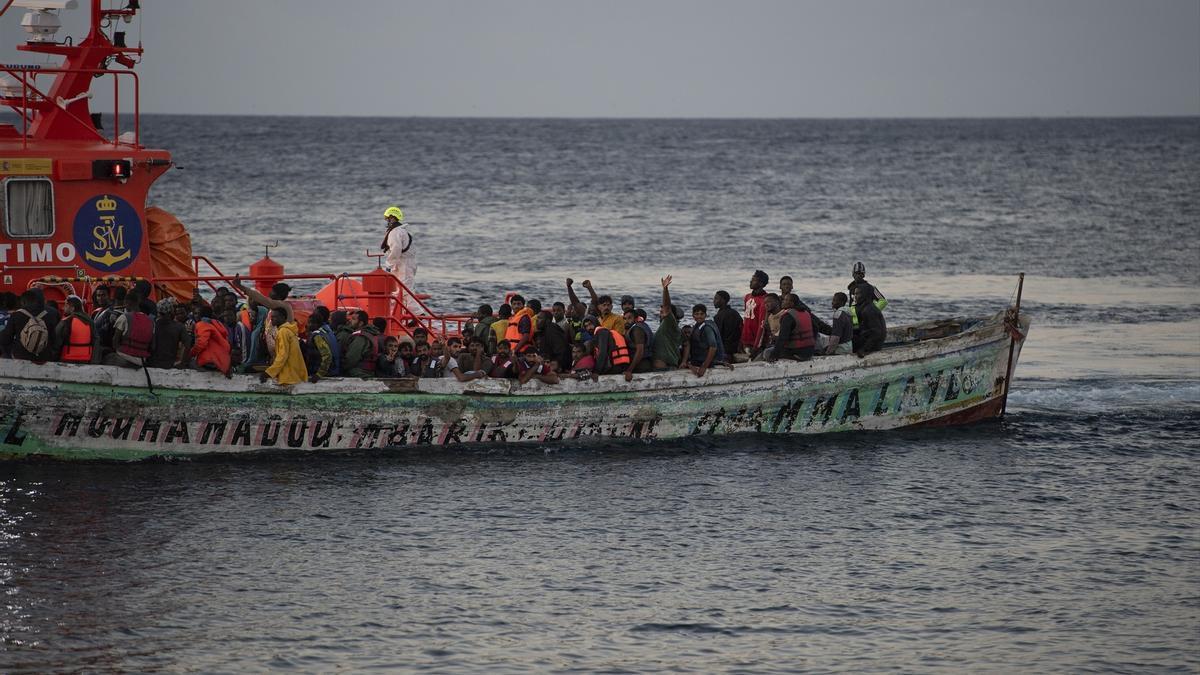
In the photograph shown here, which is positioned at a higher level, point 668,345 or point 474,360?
point 668,345

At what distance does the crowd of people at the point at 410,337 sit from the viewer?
1770 centimetres

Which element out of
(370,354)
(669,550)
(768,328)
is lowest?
(669,550)

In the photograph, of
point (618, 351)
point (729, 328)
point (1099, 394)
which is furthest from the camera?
point (1099, 394)

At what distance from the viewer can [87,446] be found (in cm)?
1798

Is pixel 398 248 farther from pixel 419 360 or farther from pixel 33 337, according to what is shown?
pixel 33 337

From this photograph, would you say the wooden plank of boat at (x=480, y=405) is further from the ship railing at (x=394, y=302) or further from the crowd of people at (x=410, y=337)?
the ship railing at (x=394, y=302)

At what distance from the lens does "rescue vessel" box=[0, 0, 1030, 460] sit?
1792 cm

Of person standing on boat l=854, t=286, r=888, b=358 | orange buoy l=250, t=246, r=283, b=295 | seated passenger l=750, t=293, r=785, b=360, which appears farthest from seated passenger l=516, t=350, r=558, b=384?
person standing on boat l=854, t=286, r=888, b=358

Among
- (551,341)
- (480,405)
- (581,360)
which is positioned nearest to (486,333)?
(551,341)

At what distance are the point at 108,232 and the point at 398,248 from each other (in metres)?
3.89

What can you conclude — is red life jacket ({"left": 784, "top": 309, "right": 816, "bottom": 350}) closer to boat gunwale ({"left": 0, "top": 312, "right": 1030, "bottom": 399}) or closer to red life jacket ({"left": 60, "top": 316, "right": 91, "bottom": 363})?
boat gunwale ({"left": 0, "top": 312, "right": 1030, "bottom": 399})

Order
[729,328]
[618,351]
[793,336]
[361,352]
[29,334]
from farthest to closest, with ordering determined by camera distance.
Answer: [729,328] → [793,336] → [618,351] → [361,352] → [29,334]

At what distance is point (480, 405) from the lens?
19.4 m

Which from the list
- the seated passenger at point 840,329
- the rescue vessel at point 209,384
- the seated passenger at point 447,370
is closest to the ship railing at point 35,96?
the rescue vessel at point 209,384
